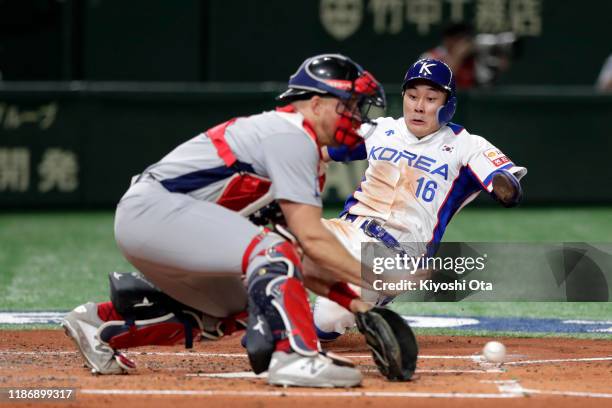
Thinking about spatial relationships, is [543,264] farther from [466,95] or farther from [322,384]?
[322,384]

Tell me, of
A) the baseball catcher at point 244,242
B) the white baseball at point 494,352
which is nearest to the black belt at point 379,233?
the white baseball at point 494,352

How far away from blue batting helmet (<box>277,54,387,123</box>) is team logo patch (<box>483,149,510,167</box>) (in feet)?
4.24

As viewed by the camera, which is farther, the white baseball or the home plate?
the white baseball

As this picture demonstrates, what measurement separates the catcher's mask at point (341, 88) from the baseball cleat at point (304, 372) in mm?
971

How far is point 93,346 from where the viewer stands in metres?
5.60

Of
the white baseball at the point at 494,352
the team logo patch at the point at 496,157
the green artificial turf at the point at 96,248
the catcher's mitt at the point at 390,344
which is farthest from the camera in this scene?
the green artificial turf at the point at 96,248

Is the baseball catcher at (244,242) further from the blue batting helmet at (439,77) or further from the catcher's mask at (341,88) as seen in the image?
the blue batting helmet at (439,77)

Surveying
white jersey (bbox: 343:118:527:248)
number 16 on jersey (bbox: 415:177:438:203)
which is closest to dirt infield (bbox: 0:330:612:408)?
white jersey (bbox: 343:118:527:248)

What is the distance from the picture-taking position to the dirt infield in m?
4.96

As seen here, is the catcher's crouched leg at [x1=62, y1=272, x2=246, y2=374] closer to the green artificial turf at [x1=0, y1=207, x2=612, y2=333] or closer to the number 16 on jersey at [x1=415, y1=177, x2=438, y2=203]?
the number 16 on jersey at [x1=415, y1=177, x2=438, y2=203]

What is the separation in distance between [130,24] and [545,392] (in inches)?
388

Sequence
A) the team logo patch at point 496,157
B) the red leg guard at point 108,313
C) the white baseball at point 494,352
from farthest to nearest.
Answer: the team logo patch at point 496,157
the white baseball at point 494,352
the red leg guard at point 108,313

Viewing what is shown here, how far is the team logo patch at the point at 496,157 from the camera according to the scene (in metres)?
6.55

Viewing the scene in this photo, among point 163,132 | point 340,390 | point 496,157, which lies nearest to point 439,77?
point 496,157
